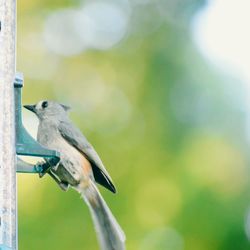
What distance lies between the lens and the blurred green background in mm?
7469

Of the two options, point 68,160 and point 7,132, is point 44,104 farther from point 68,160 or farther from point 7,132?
point 7,132

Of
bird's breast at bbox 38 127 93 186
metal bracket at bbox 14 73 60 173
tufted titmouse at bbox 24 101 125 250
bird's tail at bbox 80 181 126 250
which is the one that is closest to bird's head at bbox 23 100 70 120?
tufted titmouse at bbox 24 101 125 250

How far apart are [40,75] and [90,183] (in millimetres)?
2893

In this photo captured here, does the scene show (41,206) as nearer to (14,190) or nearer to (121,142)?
(121,142)

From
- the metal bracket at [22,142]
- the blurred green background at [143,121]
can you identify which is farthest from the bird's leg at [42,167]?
the blurred green background at [143,121]

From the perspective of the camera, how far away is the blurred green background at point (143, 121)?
24.5ft

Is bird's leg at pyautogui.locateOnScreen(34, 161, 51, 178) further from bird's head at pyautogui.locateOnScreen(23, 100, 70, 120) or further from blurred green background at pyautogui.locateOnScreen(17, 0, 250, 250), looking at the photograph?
blurred green background at pyautogui.locateOnScreen(17, 0, 250, 250)

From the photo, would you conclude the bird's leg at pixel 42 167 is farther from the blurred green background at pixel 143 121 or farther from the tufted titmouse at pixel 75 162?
the blurred green background at pixel 143 121

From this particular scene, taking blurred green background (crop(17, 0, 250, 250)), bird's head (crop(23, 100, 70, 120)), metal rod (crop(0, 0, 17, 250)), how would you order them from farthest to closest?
1. blurred green background (crop(17, 0, 250, 250))
2. bird's head (crop(23, 100, 70, 120))
3. metal rod (crop(0, 0, 17, 250))

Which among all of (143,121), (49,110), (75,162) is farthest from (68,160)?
(143,121)

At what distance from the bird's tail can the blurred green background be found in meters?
1.78

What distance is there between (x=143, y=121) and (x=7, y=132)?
3.76 metres

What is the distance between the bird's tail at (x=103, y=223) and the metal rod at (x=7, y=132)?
0.48 meters

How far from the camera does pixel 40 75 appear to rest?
7.87m
